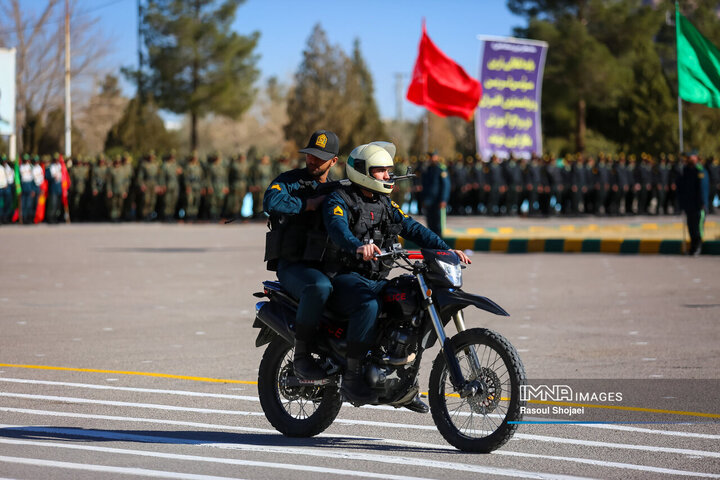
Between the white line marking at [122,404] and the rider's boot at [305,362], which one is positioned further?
the white line marking at [122,404]

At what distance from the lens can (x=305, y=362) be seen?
672 cm

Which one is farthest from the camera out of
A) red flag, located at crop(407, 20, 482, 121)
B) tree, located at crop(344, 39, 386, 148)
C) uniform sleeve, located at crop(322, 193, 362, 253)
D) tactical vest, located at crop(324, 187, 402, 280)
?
tree, located at crop(344, 39, 386, 148)

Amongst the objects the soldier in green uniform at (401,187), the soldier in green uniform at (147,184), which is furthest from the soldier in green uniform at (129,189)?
the soldier in green uniform at (401,187)

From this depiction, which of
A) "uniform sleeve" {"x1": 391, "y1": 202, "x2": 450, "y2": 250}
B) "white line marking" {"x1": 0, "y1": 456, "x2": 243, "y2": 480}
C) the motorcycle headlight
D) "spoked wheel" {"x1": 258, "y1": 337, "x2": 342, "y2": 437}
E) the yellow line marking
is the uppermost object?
"uniform sleeve" {"x1": 391, "y1": 202, "x2": 450, "y2": 250}

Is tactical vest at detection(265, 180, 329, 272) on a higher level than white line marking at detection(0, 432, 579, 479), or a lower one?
higher

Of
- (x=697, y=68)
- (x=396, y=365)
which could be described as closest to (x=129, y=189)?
(x=697, y=68)

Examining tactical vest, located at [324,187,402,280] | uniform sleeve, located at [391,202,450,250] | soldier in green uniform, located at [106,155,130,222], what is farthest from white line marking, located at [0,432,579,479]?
soldier in green uniform, located at [106,155,130,222]

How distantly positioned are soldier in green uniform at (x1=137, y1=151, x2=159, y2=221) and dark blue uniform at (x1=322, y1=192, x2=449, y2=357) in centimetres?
2978

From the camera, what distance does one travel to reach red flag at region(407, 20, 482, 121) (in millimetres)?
26672

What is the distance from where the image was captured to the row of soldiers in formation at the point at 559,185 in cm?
3900

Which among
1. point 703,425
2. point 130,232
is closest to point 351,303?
point 703,425

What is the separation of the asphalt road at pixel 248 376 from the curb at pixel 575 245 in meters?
3.70

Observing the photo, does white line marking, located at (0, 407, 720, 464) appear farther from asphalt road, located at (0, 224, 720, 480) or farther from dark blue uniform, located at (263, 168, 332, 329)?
dark blue uniform, located at (263, 168, 332, 329)

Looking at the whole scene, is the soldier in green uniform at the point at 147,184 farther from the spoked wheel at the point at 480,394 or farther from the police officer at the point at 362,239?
the spoked wheel at the point at 480,394
